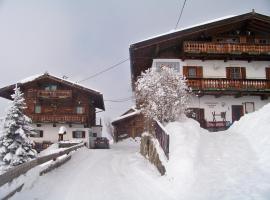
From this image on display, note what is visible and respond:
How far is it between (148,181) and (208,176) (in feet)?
8.85

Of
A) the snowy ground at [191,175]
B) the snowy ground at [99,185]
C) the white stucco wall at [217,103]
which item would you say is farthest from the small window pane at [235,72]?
the snowy ground at [99,185]

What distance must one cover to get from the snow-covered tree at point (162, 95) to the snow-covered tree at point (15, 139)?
7.62 meters

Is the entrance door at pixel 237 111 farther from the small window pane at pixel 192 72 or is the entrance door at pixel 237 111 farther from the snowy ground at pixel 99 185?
the snowy ground at pixel 99 185

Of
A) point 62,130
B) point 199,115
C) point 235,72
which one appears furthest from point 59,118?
point 235,72

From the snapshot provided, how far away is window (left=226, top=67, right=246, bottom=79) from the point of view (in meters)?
28.7

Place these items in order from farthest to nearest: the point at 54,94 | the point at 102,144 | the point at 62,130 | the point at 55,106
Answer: the point at 55,106
the point at 54,94
the point at 62,130
the point at 102,144

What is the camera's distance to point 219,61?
28.8 metres

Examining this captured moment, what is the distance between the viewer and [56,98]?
41.8 meters

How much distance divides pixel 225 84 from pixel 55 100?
75.6 feet

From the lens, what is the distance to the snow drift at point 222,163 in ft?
30.2

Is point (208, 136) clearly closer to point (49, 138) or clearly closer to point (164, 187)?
point (164, 187)

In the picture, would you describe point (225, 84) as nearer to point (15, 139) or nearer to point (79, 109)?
point (15, 139)

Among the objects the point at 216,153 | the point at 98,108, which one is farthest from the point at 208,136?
the point at 98,108

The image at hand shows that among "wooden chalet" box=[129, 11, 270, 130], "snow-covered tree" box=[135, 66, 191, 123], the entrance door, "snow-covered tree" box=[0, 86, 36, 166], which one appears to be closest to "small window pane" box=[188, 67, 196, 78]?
"wooden chalet" box=[129, 11, 270, 130]
